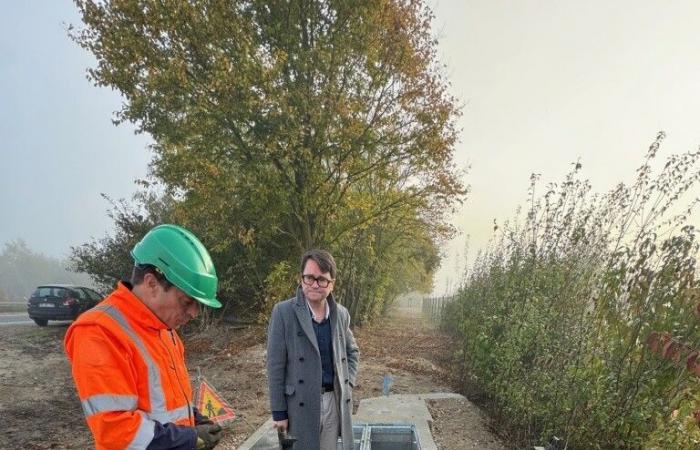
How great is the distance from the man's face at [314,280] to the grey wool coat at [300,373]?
0.35 ft

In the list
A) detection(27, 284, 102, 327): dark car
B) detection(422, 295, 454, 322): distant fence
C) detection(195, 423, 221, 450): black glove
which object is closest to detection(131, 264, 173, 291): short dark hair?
detection(195, 423, 221, 450): black glove

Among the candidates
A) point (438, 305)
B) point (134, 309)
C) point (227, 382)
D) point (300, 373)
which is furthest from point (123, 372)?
point (438, 305)

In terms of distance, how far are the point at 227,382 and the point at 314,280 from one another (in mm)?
6847

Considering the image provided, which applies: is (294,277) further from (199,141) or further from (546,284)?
(546,284)

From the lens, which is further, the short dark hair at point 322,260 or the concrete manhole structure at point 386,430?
the concrete manhole structure at point 386,430

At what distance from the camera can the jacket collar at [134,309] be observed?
5.50ft

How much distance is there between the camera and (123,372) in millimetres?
1557

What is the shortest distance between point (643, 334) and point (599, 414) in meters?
0.79

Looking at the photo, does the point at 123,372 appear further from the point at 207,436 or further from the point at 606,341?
the point at 606,341

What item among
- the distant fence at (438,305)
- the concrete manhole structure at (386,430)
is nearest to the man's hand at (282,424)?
the concrete manhole structure at (386,430)

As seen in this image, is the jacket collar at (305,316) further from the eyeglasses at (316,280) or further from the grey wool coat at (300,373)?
the eyeglasses at (316,280)

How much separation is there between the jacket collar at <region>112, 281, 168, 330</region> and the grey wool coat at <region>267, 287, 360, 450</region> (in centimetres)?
143

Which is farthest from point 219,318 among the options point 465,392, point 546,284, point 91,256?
point 546,284

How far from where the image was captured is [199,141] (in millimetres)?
10680
